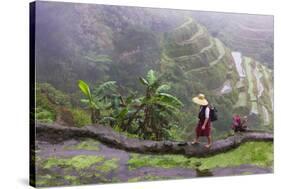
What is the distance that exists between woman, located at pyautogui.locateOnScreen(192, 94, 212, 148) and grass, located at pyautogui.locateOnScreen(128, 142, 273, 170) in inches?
10.4

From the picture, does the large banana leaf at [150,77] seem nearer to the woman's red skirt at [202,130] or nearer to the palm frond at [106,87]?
the palm frond at [106,87]

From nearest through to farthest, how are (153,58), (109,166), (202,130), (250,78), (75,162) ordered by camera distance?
1. (75,162)
2. (109,166)
3. (153,58)
4. (202,130)
5. (250,78)

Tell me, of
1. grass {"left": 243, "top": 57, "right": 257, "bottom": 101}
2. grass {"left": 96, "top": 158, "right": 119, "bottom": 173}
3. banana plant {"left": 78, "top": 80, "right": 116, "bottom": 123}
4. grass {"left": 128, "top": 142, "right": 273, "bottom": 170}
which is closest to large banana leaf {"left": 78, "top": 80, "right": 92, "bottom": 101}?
banana plant {"left": 78, "top": 80, "right": 116, "bottom": 123}

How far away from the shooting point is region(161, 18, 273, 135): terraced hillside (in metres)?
10.5

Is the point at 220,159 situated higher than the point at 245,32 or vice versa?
the point at 245,32

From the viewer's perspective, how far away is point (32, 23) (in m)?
9.62

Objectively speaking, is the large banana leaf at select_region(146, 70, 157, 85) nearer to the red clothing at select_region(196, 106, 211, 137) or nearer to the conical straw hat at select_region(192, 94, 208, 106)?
the conical straw hat at select_region(192, 94, 208, 106)

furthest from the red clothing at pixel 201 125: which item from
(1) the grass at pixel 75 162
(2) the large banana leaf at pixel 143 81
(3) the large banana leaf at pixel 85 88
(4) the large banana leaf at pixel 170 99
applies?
(3) the large banana leaf at pixel 85 88

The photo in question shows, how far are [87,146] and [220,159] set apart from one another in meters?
2.04

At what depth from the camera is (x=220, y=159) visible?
10.7 meters

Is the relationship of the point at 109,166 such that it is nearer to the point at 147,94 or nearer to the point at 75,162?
the point at 75,162

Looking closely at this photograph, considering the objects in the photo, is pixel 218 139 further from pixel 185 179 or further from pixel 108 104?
pixel 108 104

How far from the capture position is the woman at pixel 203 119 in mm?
10594

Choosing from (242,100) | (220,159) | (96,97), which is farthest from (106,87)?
(242,100)
